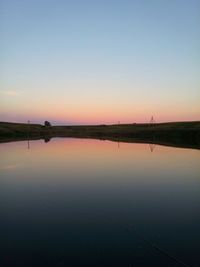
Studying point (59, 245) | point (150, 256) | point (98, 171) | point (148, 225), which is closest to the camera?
point (150, 256)

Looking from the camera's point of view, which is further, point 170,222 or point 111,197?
point 111,197

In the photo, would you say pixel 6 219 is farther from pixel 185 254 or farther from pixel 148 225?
pixel 185 254

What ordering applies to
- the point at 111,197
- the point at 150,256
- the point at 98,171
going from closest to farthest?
the point at 150,256 → the point at 111,197 → the point at 98,171

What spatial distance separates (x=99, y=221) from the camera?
10.7m

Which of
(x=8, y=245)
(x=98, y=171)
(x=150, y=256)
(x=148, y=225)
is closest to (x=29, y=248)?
(x=8, y=245)

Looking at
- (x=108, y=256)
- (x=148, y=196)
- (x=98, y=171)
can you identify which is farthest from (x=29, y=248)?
(x=98, y=171)

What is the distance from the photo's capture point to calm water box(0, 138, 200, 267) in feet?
26.3

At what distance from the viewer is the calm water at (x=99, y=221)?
8.02m

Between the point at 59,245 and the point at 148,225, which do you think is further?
the point at 148,225

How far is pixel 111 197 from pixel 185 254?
613 centimetres

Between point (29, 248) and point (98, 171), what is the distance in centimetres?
1357

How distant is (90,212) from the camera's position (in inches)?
459

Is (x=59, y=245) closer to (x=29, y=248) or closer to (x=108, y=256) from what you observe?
(x=29, y=248)

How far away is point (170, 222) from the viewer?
10.6 meters
